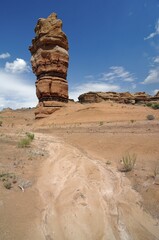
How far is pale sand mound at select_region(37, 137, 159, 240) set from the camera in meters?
4.07

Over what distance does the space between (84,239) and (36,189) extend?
2126 millimetres

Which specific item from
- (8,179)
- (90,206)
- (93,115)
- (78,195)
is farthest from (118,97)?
(90,206)

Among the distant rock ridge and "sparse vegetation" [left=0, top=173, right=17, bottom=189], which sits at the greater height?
the distant rock ridge

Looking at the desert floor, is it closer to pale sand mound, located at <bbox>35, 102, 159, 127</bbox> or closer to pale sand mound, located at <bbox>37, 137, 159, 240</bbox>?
pale sand mound, located at <bbox>37, 137, 159, 240</bbox>

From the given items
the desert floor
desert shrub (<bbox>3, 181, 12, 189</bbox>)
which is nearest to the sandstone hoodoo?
the desert floor

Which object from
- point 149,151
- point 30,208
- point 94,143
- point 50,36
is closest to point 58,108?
point 50,36

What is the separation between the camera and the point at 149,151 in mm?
8797

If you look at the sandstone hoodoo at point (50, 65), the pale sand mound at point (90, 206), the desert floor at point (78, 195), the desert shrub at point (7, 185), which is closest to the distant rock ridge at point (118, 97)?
the sandstone hoodoo at point (50, 65)

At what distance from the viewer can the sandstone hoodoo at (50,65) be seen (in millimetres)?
26781

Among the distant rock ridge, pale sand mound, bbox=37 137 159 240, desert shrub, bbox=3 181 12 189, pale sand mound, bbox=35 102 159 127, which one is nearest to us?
pale sand mound, bbox=37 137 159 240

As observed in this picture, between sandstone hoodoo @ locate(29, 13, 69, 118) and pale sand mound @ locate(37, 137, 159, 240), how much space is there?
2008cm

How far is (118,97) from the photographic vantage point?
44.0 m

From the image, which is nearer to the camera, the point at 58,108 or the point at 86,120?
the point at 86,120

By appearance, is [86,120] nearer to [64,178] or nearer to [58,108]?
[58,108]
